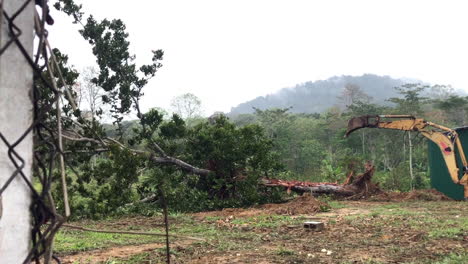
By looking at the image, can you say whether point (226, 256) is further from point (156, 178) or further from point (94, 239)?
point (156, 178)

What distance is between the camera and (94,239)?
6703 millimetres

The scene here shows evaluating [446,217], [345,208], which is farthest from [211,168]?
[446,217]

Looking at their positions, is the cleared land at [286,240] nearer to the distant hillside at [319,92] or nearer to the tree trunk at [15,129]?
the tree trunk at [15,129]

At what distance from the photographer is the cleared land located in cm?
489

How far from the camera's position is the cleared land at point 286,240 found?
489 centimetres

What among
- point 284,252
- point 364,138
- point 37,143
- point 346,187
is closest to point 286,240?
point 284,252

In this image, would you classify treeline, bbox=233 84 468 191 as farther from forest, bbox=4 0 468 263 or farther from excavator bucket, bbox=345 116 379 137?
excavator bucket, bbox=345 116 379 137

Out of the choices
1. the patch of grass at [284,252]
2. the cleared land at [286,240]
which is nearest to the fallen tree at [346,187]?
the cleared land at [286,240]

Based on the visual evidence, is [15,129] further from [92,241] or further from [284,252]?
[92,241]

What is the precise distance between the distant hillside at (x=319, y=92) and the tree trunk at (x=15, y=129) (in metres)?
112

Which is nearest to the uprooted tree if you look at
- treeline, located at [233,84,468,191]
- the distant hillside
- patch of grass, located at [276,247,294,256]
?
patch of grass, located at [276,247,294,256]

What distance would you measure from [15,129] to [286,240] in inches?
225

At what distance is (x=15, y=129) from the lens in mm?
829

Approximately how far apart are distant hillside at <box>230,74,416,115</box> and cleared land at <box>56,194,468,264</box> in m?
104
